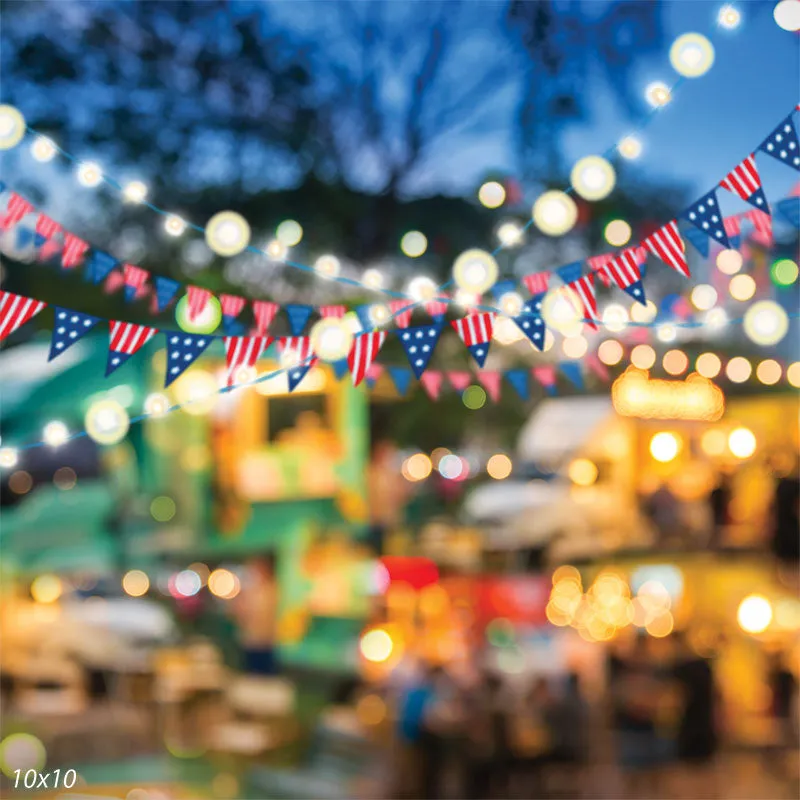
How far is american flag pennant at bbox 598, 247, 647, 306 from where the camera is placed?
5309 millimetres

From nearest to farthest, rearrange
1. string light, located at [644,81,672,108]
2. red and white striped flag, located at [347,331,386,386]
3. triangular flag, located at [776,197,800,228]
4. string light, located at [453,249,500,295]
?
1. string light, located at [644,81,672,108]
2. string light, located at [453,249,500,295]
3. red and white striped flag, located at [347,331,386,386]
4. triangular flag, located at [776,197,800,228]

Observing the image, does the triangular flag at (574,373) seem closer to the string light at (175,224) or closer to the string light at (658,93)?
the string light at (658,93)

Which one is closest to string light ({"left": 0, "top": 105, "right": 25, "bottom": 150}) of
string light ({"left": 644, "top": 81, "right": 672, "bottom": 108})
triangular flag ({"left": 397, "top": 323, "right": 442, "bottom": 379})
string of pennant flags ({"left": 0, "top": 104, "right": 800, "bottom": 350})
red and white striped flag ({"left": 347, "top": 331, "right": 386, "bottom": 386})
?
string of pennant flags ({"left": 0, "top": 104, "right": 800, "bottom": 350})

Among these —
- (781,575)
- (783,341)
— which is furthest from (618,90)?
(781,575)

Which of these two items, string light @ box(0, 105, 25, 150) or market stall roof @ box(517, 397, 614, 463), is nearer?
string light @ box(0, 105, 25, 150)

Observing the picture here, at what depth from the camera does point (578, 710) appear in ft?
30.6

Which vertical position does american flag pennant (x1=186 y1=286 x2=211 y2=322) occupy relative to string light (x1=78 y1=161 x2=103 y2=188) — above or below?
below

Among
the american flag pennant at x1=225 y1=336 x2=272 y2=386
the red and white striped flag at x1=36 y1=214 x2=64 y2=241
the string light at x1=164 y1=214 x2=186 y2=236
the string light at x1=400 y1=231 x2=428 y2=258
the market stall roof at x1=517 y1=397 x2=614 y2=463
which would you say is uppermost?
the string light at x1=400 y1=231 x2=428 y2=258

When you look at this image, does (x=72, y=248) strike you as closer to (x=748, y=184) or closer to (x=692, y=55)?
(x=692, y=55)

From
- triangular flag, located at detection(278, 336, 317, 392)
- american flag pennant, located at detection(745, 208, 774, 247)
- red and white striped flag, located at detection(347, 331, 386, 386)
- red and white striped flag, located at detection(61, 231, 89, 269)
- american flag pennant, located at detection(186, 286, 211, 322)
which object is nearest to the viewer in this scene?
red and white striped flag, located at detection(61, 231, 89, 269)

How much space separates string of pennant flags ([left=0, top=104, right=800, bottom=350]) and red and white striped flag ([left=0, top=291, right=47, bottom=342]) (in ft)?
1.40

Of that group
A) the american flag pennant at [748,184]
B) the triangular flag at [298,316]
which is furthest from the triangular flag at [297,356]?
the american flag pennant at [748,184]

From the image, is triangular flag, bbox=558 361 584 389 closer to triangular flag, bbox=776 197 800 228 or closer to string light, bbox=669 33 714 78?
triangular flag, bbox=776 197 800 228

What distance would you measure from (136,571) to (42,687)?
1327 millimetres
